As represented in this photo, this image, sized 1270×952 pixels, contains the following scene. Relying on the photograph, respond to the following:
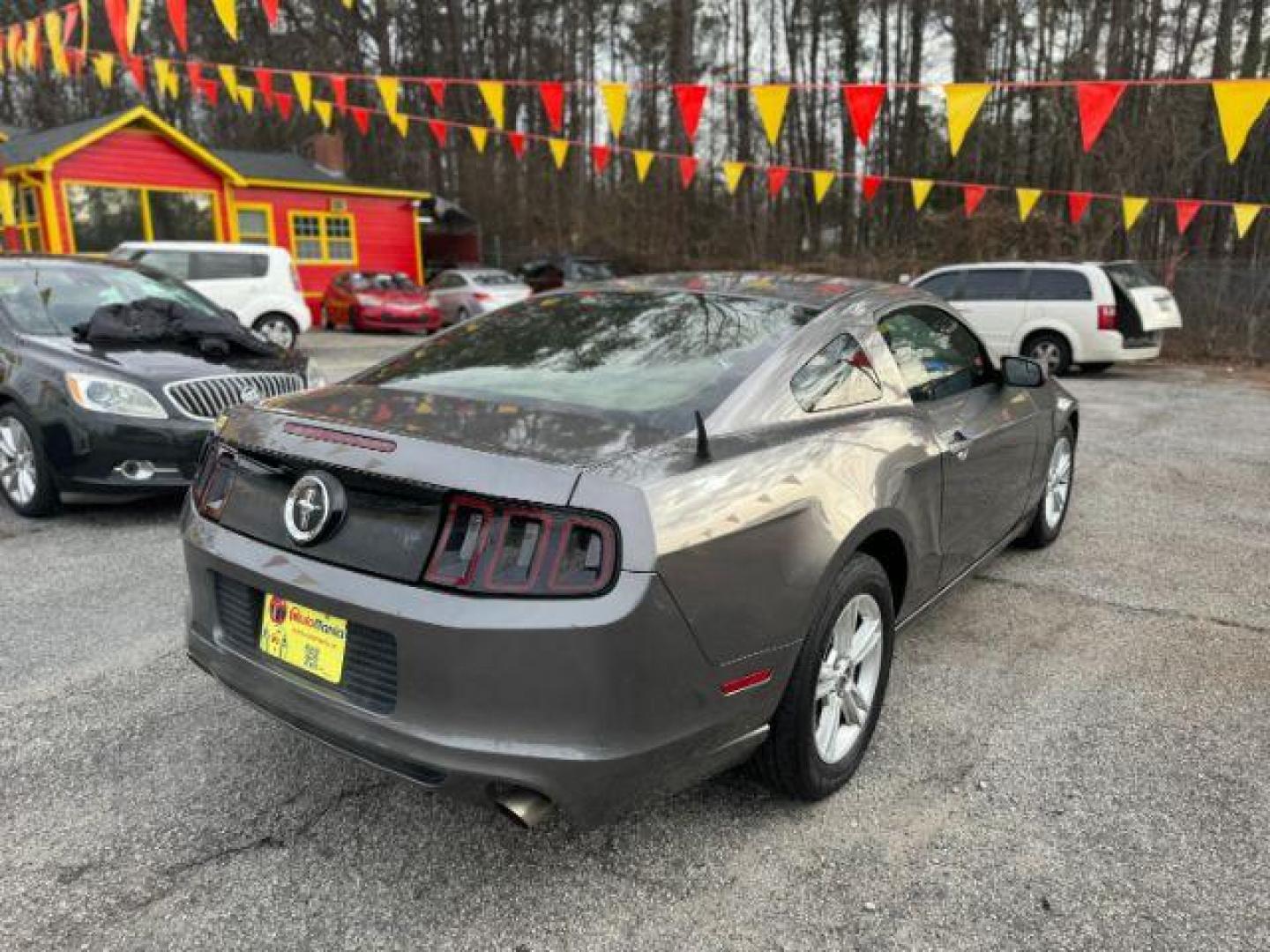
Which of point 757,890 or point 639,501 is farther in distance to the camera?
point 757,890

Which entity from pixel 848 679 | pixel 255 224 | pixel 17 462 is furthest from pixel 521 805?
pixel 255 224

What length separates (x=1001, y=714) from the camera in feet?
10.3

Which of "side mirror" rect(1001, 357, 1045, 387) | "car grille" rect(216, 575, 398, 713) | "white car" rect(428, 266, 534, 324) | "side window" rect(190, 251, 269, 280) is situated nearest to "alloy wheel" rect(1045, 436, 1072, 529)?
"side mirror" rect(1001, 357, 1045, 387)

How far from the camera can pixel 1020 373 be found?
3.88 metres

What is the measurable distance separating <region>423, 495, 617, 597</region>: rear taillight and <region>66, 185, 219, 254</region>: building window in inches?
760

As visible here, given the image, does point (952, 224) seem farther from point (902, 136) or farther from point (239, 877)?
point (239, 877)

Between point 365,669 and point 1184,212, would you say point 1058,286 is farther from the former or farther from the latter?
point 365,669

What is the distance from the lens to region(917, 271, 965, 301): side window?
1298 cm

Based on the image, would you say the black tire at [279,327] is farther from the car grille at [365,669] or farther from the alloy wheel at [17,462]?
the car grille at [365,669]

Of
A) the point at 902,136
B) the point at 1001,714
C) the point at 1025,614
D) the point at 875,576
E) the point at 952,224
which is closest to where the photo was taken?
the point at 875,576

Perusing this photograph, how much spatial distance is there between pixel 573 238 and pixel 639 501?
92.6 ft

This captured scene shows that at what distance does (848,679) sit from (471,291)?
18471mm

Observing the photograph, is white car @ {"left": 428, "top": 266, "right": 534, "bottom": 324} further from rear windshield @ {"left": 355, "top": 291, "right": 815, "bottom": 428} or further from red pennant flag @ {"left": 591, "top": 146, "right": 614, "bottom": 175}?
rear windshield @ {"left": 355, "top": 291, "right": 815, "bottom": 428}

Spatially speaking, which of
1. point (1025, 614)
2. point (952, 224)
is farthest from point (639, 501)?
point (952, 224)
